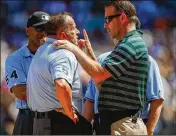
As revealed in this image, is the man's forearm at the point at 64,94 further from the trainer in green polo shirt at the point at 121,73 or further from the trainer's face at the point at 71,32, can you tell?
the trainer's face at the point at 71,32

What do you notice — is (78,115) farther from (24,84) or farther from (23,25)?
(23,25)

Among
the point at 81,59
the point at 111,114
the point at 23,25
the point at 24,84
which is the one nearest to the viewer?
the point at 81,59

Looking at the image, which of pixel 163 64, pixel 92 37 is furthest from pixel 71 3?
pixel 163 64

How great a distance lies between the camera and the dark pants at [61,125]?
13.1 ft

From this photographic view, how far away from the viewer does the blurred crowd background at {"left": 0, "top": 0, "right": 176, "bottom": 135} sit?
7230 millimetres

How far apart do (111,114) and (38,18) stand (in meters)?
1.37

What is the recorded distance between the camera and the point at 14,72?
4676 millimetres

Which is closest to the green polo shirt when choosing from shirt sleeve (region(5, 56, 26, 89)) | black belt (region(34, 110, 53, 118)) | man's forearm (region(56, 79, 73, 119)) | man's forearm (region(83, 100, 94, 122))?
man's forearm (region(56, 79, 73, 119))

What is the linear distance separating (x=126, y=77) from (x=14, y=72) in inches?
52.7

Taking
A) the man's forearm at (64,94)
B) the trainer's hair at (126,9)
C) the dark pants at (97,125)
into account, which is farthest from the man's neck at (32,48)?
the trainer's hair at (126,9)

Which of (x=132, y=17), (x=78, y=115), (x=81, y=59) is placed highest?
(x=132, y=17)

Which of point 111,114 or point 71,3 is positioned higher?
point 71,3

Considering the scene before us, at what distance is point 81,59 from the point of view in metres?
3.52

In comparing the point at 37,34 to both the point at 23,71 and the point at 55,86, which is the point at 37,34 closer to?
the point at 23,71
